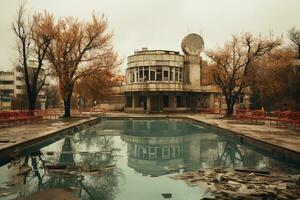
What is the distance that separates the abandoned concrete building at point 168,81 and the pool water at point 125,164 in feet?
84.8

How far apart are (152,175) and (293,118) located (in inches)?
561

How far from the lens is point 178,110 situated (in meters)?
48.3

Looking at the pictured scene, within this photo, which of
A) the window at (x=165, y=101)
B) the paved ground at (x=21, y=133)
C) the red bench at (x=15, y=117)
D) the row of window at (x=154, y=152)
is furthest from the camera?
the window at (x=165, y=101)

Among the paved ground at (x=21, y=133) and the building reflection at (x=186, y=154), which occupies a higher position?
the paved ground at (x=21, y=133)

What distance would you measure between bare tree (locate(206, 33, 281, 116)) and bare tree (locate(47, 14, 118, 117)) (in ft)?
36.2

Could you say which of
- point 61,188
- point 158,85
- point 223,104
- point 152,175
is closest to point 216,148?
point 152,175

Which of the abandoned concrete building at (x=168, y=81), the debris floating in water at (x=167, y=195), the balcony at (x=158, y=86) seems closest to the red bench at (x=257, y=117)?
the balcony at (x=158, y=86)

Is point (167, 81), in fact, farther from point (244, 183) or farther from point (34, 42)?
point (244, 183)

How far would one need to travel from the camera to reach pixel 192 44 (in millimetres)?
51062

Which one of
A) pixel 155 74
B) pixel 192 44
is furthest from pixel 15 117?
pixel 192 44

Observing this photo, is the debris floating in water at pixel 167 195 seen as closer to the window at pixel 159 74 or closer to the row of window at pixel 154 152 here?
the row of window at pixel 154 152

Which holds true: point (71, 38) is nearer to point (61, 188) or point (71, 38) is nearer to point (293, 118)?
point (293, 118)

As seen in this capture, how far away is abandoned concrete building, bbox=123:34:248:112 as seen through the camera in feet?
152

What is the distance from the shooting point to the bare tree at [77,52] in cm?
3281
